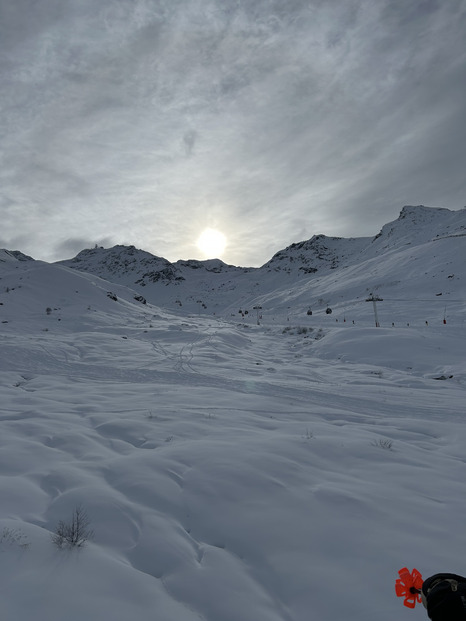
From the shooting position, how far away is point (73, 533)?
3.20 meters

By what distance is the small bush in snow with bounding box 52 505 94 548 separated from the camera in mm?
3102

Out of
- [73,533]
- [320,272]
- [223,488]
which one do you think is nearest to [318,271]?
[320,272]

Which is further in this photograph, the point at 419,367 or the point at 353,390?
the point at 419,367

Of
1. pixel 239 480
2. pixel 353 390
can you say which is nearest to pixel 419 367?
pixel 353 390

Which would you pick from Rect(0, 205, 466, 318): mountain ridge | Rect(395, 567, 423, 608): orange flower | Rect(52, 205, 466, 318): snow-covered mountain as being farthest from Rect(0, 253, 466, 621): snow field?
Rect(0, 205, 466, 318): mountain ridge

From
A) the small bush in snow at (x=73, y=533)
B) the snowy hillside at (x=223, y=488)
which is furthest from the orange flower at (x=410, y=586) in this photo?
the small bush in snow at (x=73, y=533)

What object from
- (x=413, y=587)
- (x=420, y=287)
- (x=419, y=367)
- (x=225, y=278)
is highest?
(x=225, y=278)

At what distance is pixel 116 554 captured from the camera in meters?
3.17

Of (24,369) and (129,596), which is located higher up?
(24,369)

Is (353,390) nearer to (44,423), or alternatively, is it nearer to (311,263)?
(44,423)

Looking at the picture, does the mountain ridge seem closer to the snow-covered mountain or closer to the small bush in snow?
the snow-covered mountain

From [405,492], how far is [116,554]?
3.42m

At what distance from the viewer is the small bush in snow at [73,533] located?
310cm

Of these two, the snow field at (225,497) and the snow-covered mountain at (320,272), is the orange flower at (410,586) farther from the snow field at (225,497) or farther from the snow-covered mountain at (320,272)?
the snow-covered mountain at (320,272)
